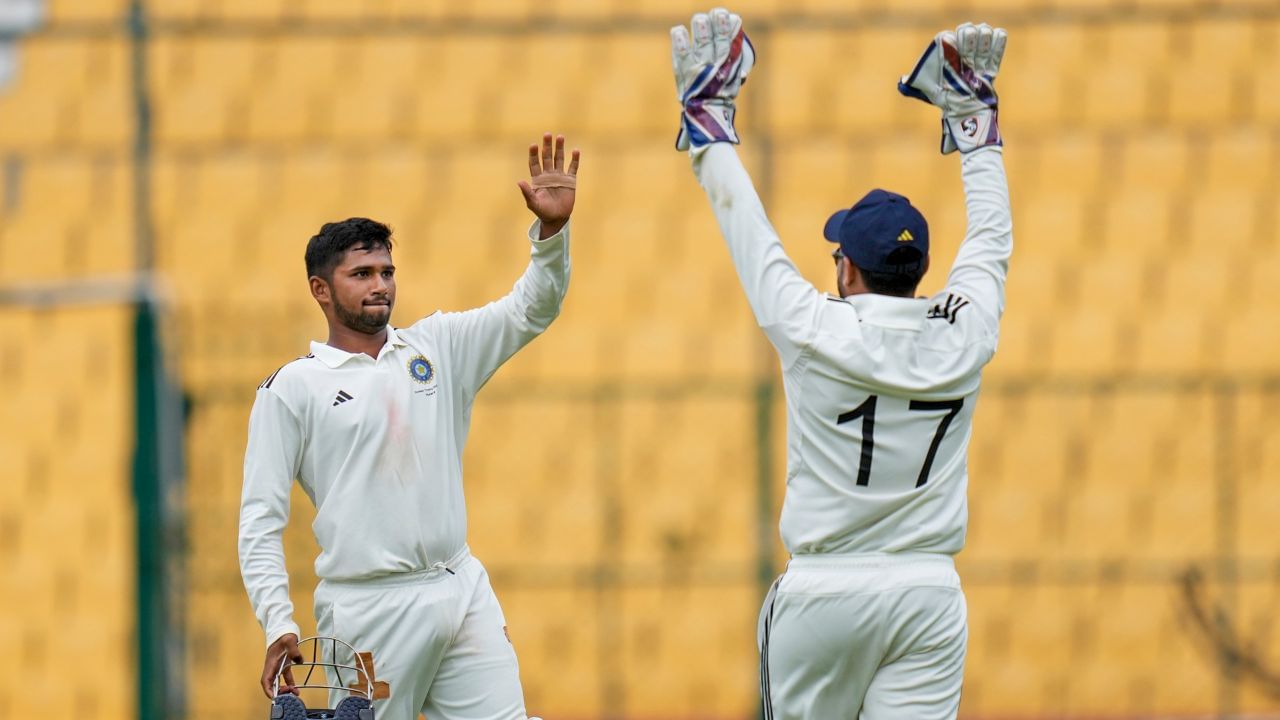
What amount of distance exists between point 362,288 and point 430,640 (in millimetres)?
793

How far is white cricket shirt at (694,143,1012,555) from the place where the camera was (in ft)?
11.7

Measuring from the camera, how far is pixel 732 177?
3.63 meters

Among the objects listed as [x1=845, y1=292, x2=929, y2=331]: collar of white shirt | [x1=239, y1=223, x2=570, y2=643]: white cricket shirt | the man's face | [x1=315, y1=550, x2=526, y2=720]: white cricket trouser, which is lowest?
[x1=315, y1=550, x2=526, y2=720]: white cricket trouser

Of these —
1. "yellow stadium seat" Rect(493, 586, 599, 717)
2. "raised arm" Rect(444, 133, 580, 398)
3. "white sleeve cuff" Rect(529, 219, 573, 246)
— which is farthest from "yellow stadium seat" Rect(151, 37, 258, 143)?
"white sleeve cuff" Rect(529, 219, 573, 246)

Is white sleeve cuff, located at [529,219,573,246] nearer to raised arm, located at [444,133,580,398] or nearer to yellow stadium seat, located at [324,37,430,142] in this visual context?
raised arm, located at [444,133,580,398]

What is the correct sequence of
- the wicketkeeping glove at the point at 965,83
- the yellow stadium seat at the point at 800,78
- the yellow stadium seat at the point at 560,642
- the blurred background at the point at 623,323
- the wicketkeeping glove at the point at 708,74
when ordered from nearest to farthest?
1. the wicketkeeping glove at the point at 708,74
2. the wicketkeeping glove at the point at 965,83
3. the blurred background at the point at 623,323
4. the yellow stadium seat at the point at 560,642
5. the yellow stadium seat at the point at 800,78

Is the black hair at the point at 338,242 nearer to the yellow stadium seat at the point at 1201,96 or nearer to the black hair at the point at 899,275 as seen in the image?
the black hair at the point at 899,275

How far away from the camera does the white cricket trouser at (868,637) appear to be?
3631mm

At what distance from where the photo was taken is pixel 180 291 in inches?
343

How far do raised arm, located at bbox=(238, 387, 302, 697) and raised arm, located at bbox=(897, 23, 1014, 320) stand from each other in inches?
58.2

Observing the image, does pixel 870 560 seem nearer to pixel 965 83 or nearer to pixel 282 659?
pixel 965 83

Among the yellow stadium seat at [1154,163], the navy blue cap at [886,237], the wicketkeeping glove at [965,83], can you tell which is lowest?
the navy blue cap at [886,237]

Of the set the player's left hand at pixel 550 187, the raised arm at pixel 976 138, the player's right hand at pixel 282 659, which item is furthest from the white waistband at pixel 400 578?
the raised arm at pixel 976 138

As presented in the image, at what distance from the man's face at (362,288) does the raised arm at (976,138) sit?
1228 millimetres
